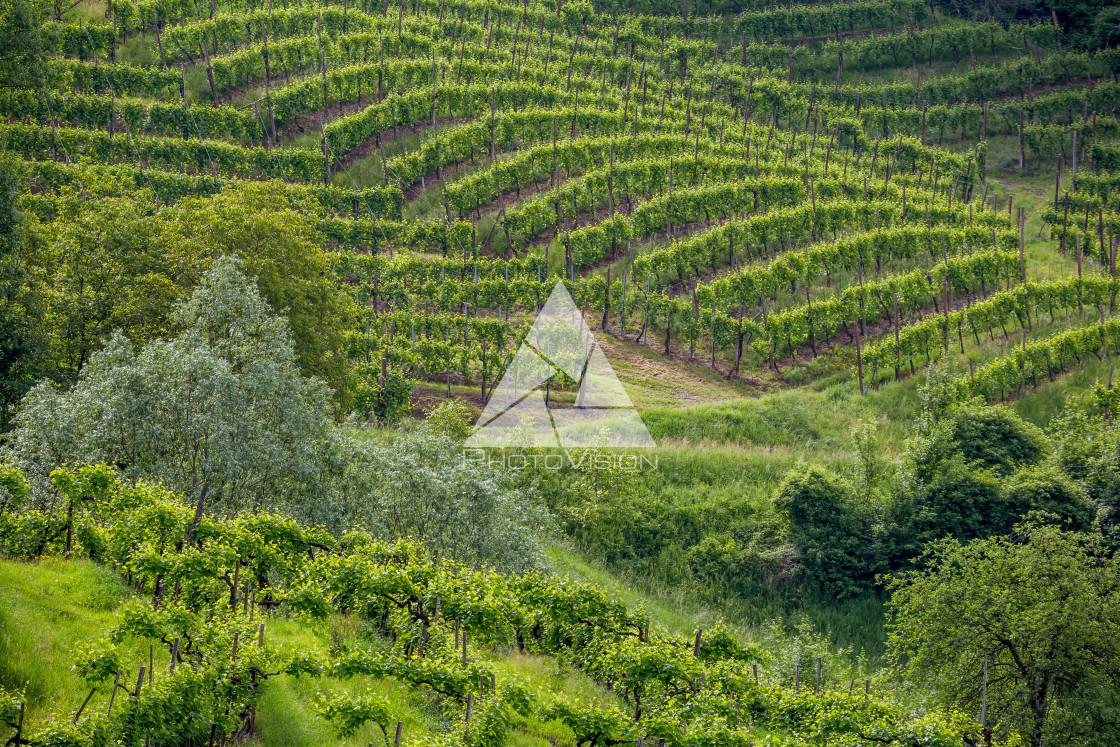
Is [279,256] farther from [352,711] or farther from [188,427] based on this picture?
[352,711]

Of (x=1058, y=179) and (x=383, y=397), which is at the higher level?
(x=1058, y=179)

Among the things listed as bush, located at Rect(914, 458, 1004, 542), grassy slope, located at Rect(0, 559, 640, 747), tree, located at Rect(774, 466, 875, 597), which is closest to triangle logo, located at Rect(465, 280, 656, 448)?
Result: tree, located at Rect(774, 466, 875, 597)

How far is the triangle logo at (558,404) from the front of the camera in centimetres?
3500

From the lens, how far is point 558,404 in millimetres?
37844

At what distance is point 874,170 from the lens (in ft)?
191

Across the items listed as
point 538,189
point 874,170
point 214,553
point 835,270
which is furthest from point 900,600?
point 874,170

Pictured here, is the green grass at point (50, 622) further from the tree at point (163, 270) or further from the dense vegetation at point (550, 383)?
the tree at point (163, 270)

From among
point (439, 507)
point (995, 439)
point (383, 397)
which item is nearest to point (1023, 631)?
point (995, 439)

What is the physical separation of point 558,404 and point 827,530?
11771 millimetres

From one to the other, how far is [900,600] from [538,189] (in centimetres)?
3184

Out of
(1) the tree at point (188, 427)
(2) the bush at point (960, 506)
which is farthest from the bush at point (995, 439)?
(1) the tree at point (188, 427)

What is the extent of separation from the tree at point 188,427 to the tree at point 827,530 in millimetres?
16785

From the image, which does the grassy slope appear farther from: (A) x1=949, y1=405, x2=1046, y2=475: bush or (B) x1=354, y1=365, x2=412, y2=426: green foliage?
(A) x1=949, y1=405, x2=1046, y2=475: bush

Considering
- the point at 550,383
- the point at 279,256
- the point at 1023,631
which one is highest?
the point at 279,256
